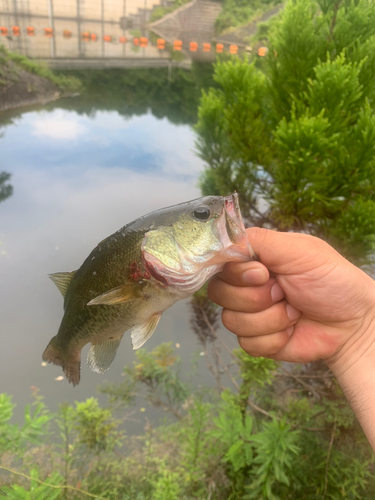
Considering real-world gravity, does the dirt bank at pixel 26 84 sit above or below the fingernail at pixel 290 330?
above

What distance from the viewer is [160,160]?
2.84 m

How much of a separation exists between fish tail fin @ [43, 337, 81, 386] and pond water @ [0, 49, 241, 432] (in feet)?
2.93

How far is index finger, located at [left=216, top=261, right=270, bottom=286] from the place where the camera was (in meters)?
0.68

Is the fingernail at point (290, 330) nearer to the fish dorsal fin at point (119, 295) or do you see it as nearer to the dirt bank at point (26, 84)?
the fish dorsal fin at point (119, 295)

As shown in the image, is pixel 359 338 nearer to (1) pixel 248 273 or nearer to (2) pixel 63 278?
(1) pixel 248 273

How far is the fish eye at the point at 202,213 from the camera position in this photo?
1.86ft

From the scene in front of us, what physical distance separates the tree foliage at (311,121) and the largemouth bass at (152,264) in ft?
2.34

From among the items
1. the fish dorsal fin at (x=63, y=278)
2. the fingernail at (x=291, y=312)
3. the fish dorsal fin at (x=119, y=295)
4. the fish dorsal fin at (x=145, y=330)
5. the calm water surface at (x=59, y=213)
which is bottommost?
the calm water surface at (x=59, y=213)

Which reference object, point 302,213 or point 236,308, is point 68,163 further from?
point 236,308

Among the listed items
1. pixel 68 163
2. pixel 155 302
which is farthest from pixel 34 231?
pixel 155 302

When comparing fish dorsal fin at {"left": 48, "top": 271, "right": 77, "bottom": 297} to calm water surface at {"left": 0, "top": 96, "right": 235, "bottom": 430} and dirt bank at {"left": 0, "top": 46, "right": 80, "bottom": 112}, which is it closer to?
calm water surface at {"left": 0, "top": 96, "right": 235, "bottom": 430}

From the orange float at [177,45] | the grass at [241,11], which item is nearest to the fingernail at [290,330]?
the grass at [241,11]

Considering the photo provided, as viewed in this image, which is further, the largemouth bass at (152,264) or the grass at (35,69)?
the grass at (35,69)

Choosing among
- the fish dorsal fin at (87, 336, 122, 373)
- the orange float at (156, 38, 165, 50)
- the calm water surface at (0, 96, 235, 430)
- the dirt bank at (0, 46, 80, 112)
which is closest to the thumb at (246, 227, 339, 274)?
the fish dorsal fin at (87, 336, 122, 373)
